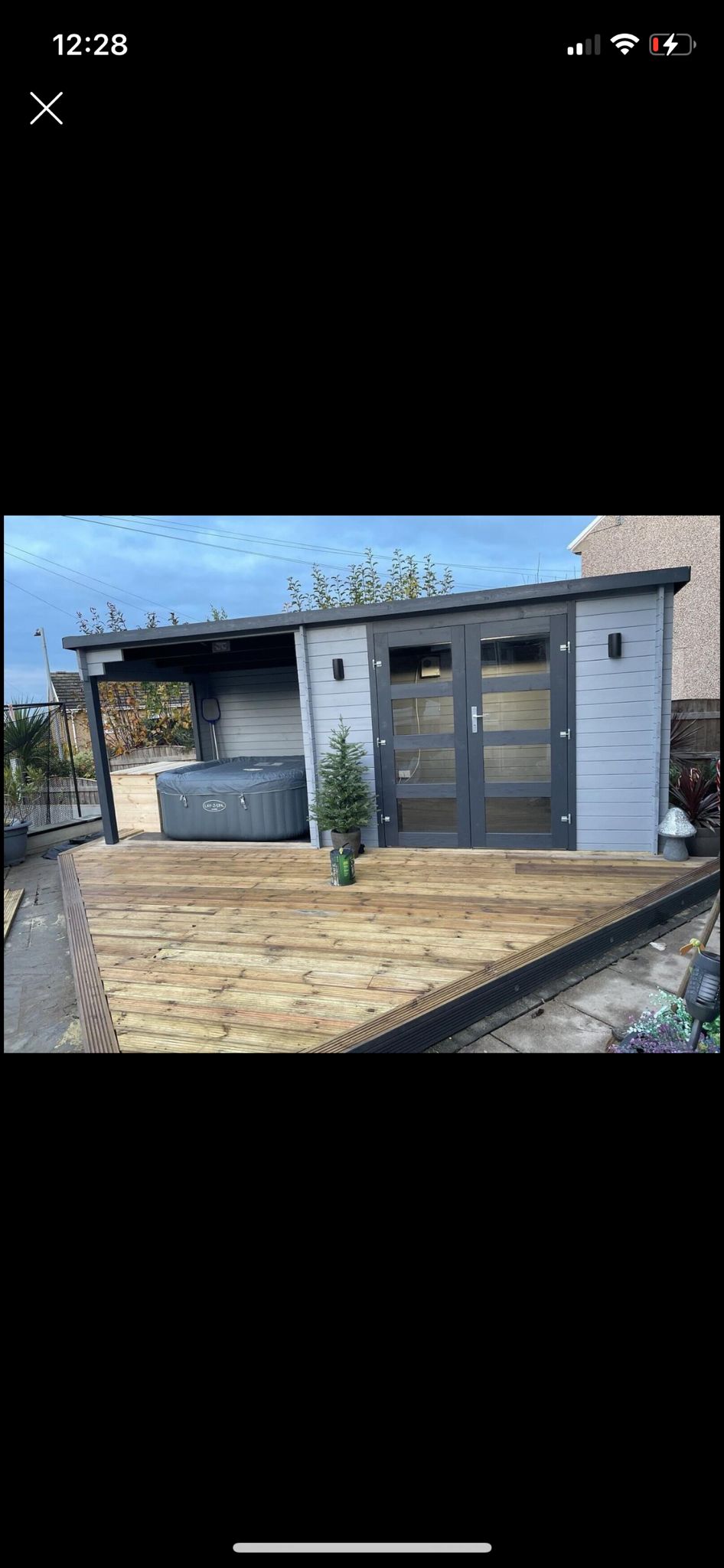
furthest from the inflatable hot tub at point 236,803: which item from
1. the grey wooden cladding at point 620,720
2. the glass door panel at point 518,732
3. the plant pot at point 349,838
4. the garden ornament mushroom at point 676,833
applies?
the garden ornament mushroom at point 676,833

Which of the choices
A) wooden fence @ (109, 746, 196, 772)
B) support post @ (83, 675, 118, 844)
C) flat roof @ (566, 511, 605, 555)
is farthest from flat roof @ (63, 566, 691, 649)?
flat roof @ (566, 511, 605, 555)

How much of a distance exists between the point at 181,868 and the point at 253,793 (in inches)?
52.0

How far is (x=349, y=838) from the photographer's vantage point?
5.20 metres

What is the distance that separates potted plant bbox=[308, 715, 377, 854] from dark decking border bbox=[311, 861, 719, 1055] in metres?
2.52

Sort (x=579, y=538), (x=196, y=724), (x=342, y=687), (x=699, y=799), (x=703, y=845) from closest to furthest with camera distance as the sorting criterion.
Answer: (x=703, y=845) → (x=699, y=799) → (x=342, y=687) → (x=196, y=724) → (x=579, y=538)
